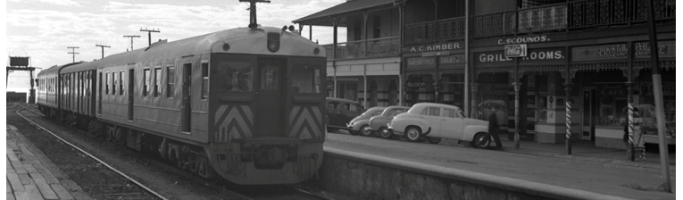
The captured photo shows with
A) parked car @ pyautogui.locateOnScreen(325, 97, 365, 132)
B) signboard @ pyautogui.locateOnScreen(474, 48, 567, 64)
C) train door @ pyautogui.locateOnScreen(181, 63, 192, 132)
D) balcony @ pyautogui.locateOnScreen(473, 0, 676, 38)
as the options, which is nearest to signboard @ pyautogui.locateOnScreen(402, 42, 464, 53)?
balcony @ pyautogui.locateOnScreen(473, 0, 676, 38)

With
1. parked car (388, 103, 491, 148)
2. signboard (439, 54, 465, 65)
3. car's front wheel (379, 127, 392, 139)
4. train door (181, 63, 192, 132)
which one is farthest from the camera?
car's front wheel (379, 127, 392, 139)

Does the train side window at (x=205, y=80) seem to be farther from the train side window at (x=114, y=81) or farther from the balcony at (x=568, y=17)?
the balcony at (x=568, y=17)

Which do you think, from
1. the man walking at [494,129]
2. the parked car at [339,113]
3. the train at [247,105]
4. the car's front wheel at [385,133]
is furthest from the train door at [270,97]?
the parked car at [339,113]

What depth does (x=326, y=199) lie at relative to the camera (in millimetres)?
11516

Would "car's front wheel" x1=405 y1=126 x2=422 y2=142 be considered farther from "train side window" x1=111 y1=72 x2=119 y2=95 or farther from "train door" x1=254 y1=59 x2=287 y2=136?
"train door" x1=254 y1=59 x2=287 y2=136

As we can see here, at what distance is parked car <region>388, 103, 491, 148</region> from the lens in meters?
23.2

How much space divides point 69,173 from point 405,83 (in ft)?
58.5

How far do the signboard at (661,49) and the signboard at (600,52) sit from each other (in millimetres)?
364

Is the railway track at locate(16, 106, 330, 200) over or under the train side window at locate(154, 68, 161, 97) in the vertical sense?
under

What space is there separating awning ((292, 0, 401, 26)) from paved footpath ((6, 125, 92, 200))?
17.6 m

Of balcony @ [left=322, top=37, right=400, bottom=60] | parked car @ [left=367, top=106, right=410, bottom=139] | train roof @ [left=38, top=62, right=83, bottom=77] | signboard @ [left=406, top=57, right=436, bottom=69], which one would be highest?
balcony @ [left=322, top=37, right=400, bottom=60]

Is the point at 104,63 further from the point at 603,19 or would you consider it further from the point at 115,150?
the point at 603,19

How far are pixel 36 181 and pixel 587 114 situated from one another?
61.8 ft

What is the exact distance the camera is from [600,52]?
66.2 feet
